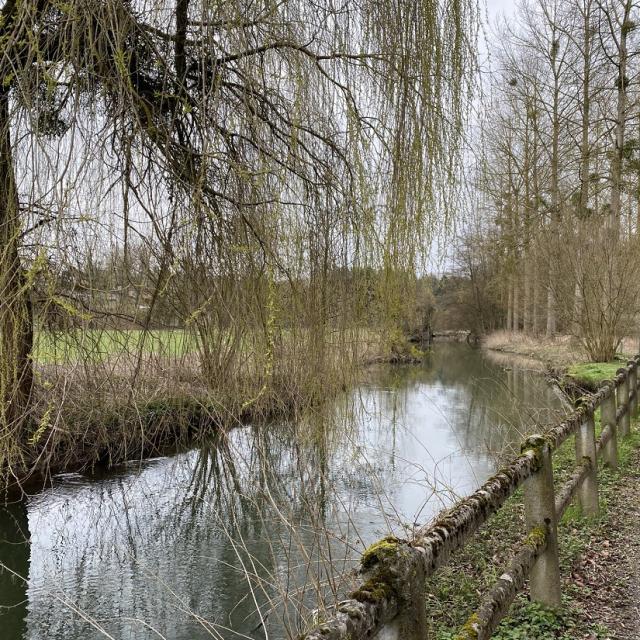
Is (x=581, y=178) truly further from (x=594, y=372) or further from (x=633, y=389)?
(x=633, y=389)

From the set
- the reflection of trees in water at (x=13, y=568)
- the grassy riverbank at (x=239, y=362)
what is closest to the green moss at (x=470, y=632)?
the grassy riverbank at (x=239, y=362)

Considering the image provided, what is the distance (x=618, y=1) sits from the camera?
52.3ft

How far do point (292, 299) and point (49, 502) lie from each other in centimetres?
492

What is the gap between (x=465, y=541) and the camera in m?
1.84

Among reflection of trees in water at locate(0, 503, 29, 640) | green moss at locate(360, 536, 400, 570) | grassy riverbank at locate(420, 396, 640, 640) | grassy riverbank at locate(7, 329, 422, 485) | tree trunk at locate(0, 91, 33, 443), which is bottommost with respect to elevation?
reflection of trees in water at locate(0, 503, 29, 640)

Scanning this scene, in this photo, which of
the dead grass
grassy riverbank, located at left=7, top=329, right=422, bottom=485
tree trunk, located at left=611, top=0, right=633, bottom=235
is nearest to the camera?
grassy riverbank, located at left=7, top=329, right=422, bottom=485

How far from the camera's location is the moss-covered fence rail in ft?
3.86

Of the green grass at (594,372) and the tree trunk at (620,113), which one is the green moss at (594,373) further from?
the tree trunk at (620,113)

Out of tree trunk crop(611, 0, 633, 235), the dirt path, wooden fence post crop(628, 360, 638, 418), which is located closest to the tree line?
tree trunk crop(611, 0, 633, 235)

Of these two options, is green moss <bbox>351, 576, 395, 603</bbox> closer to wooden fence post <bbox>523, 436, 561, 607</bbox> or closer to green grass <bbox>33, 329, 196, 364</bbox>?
wooden fence post <bbox>523, 436, 561, 607</bbox>

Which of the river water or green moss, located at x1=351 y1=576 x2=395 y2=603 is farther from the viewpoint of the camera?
the river water

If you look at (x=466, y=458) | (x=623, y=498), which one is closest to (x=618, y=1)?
(x=466, y=458)

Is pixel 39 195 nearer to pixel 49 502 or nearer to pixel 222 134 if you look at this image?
pixel 222 134

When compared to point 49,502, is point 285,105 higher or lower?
higher
